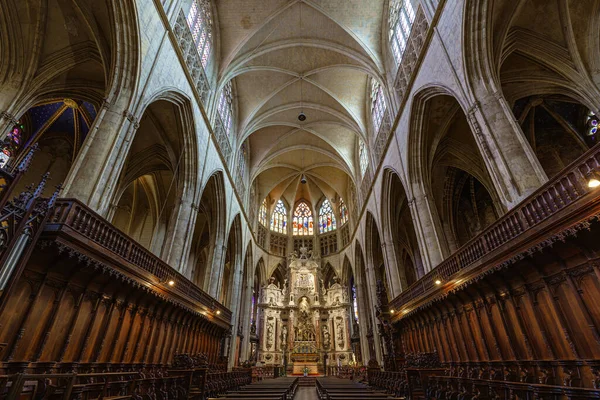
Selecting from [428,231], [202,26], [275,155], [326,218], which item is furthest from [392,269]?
[326,218]

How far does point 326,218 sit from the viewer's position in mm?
30891

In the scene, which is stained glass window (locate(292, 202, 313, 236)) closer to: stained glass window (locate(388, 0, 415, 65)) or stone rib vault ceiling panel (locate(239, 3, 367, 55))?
stone rib vault ceiling panel (locate(239, 3, 367, 55))

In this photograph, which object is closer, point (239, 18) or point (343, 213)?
point (239, 18)

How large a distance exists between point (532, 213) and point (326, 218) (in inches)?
1000

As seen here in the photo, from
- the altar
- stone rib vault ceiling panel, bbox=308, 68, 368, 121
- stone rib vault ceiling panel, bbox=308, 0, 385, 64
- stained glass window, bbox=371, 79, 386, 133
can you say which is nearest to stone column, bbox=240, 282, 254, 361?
the altar

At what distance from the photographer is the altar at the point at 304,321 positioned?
2342 cm

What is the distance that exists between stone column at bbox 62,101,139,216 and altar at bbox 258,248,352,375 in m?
20.2

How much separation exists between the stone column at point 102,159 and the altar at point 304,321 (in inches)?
795

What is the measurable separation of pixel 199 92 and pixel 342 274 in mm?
19468

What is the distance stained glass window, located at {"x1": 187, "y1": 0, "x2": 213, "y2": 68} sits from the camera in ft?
44.7

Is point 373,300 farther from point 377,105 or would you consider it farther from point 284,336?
point 377,105

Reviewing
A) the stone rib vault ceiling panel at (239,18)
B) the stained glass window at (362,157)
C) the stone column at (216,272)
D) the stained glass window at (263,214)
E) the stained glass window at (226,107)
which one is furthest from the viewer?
the stained glass window at (263,214)

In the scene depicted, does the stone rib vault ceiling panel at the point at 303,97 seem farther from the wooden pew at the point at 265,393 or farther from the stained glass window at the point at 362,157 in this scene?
the wooden pew at the point at 265,393

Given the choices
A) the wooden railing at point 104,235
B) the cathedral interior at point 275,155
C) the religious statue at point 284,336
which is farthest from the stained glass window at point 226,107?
the religious statue at point 284,336
